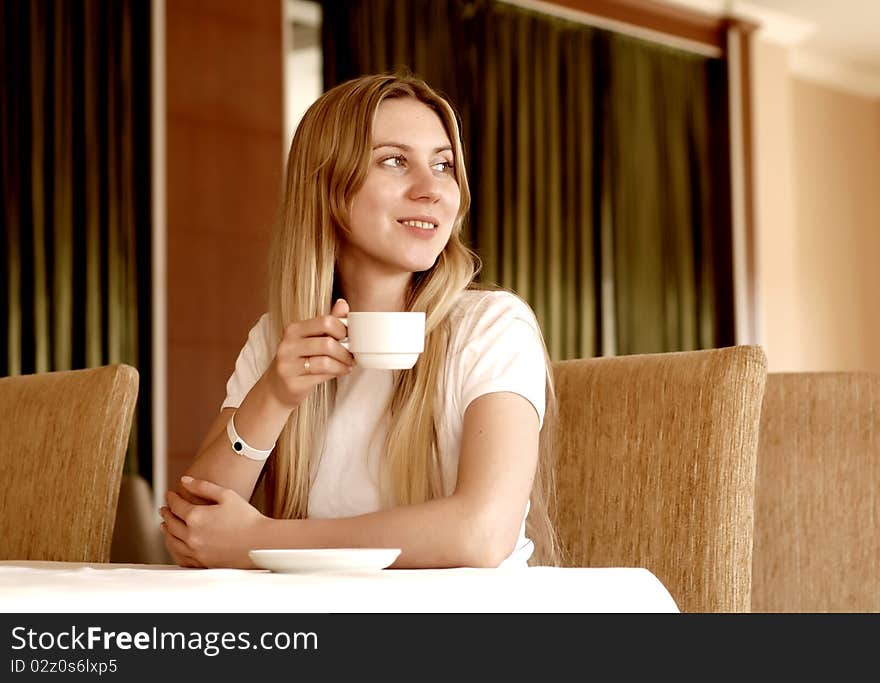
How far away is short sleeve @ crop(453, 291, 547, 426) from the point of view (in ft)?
5.32

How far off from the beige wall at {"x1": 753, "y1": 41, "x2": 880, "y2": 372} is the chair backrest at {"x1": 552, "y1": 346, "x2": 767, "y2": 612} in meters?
5.71

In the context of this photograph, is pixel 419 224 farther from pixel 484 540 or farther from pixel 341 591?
pixel 341 591

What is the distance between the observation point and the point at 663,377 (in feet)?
5.65

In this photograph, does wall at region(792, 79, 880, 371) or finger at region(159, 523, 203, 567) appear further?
wall at region(792, 79, 880, 371)

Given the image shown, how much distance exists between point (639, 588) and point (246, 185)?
430 cm

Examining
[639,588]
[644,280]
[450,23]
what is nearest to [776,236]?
[644,280]

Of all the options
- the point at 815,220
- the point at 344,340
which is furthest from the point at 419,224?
the point at 815,220

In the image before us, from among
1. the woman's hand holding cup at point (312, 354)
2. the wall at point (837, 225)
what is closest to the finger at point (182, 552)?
the woman's hand holding cup at point (312, 354)

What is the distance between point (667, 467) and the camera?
1.69m

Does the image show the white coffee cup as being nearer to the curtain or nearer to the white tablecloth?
the white tablecloth

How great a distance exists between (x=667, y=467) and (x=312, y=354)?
52cm

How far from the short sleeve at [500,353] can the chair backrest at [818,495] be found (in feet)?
1.75

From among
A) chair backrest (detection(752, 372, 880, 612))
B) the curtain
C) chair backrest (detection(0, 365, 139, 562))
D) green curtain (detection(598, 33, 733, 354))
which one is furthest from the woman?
green curtain (detection(598, 33, 733, 354))
